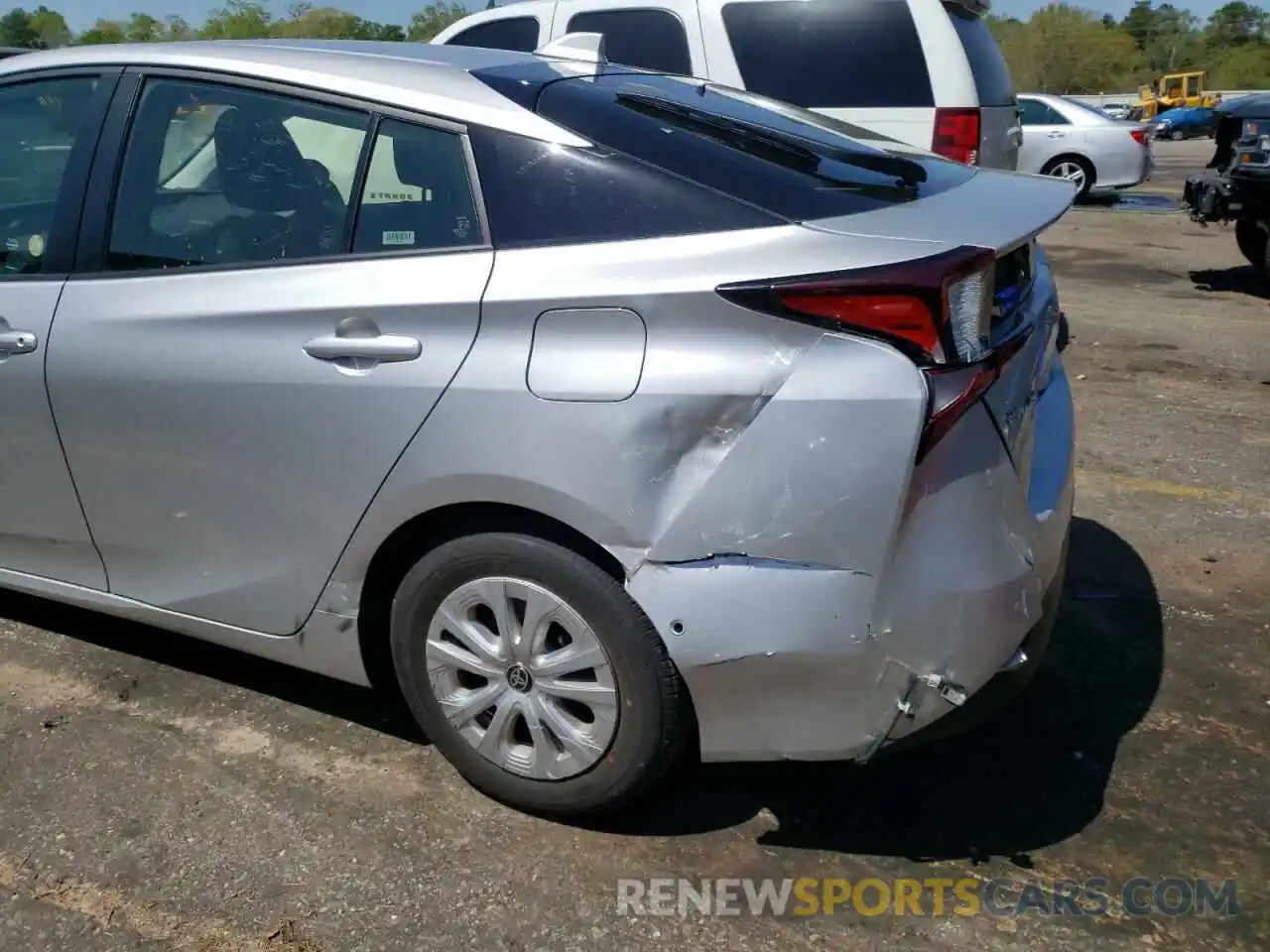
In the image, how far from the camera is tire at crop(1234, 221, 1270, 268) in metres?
8.99

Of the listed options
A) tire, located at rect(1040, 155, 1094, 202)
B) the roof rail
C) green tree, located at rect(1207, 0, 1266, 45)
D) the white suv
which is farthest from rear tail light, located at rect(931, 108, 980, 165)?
green tree, located at rect(1207, 0, 1266, 45)

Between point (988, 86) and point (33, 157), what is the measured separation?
5.55 metres

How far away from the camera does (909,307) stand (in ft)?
7.22

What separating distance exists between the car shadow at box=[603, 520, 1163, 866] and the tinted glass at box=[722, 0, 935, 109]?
4.48 metres

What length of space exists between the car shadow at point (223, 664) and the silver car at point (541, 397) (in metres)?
0.30

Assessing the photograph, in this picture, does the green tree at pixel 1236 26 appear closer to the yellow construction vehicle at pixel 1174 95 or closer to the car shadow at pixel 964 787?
the yellow construction vehicle at pixel 1174 95

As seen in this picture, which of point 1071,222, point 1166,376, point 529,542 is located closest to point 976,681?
point 529,542

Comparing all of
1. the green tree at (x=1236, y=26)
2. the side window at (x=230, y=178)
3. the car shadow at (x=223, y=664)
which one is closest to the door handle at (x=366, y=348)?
the side window at (x=230, y=178)

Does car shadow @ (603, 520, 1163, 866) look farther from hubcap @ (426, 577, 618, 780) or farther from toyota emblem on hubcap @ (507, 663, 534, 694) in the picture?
toyota emblem on hubcap @ (507, 663, 534, 694)

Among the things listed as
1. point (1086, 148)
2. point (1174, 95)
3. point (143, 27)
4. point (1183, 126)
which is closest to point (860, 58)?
point (1086, 148)

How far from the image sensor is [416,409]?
2.51 meters

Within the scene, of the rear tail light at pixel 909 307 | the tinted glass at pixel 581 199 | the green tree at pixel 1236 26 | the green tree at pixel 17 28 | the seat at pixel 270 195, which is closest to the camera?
the rear tail light at pixel 909 307

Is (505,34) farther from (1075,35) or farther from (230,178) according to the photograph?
(1075,35)

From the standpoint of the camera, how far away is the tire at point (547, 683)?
2.42 meters
